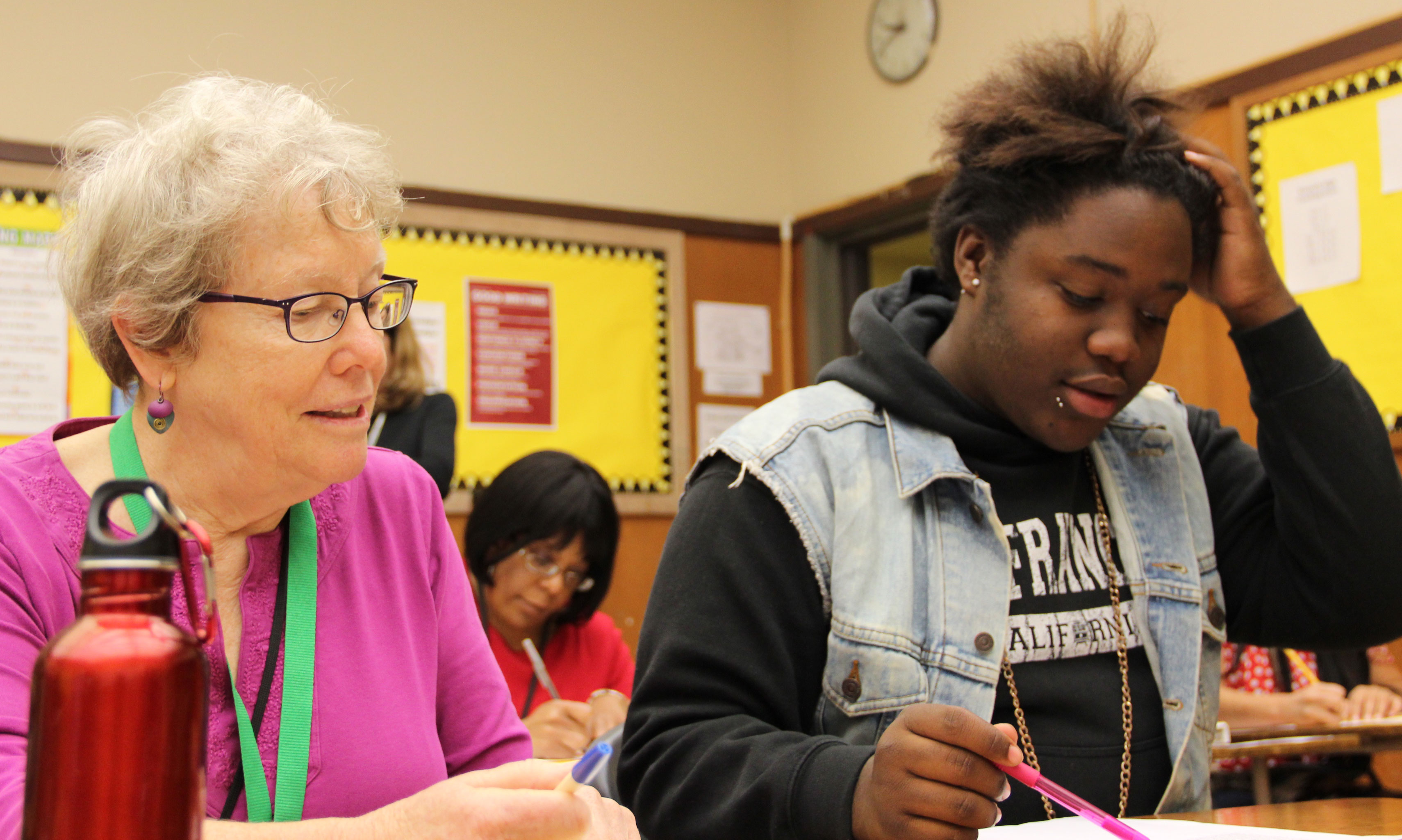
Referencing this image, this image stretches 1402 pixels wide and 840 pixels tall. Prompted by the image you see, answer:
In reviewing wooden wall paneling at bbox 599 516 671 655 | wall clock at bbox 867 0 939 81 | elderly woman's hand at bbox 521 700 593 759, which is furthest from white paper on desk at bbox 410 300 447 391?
wall clock at bbox 867 0 939 81

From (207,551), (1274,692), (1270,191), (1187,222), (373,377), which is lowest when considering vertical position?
(1274,692)

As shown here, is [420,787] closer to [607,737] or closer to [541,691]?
[607,737]

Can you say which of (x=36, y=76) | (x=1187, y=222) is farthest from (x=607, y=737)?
(x=36, y=76)

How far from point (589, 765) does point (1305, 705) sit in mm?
2465

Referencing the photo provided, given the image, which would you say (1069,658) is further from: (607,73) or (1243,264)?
(607,73)

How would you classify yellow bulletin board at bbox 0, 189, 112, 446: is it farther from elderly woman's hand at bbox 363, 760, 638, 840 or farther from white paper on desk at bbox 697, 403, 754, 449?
elderly woman's hand at bbox 363, 760, 638, 840

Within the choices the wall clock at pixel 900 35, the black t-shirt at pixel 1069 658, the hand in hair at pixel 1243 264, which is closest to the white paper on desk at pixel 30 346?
the wall clock at pixel 900 35

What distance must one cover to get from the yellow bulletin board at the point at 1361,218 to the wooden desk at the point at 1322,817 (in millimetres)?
1669

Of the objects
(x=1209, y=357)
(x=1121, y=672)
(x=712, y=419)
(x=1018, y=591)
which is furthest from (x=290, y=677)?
(x=712, y=419)

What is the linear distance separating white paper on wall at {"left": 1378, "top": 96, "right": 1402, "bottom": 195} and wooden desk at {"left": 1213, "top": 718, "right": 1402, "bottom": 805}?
113cm

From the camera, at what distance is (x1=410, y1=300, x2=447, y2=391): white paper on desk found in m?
3.51

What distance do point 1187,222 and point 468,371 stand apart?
2.57 meters

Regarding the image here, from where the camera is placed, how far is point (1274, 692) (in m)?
2.79

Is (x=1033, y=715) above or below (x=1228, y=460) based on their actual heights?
below
